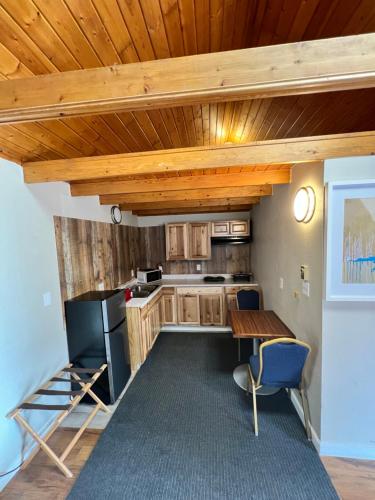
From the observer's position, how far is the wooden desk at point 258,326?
224cm

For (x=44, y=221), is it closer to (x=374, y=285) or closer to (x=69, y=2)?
(x=69, y=2)

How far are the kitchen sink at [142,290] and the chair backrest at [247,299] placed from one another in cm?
139

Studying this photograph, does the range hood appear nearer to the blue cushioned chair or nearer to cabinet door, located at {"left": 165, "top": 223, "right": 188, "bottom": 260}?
cabinet door, located at {"left": 165, "top": 223, "right": 188, "bottom": 260}

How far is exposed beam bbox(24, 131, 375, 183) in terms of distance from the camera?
1568 mm

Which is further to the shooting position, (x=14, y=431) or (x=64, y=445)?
(x=64, y=445)

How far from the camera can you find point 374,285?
63.1 inches

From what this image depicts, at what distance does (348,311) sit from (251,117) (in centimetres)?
158

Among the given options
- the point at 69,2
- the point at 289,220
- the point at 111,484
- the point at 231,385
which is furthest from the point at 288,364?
the point at 69,2

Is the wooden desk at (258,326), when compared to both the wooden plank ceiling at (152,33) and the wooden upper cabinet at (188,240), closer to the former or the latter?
the wooden upper cabinet at (188,240)

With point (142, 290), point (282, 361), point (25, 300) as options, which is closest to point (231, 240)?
point (142, 290)

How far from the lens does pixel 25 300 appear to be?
1.89 meters

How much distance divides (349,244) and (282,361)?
1.05 m

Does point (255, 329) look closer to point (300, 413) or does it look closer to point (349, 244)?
point (300, 413)

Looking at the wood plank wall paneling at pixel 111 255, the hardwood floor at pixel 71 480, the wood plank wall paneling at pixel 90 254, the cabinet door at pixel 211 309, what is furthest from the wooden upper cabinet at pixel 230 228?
the hardwood floor at pixel 71 480
